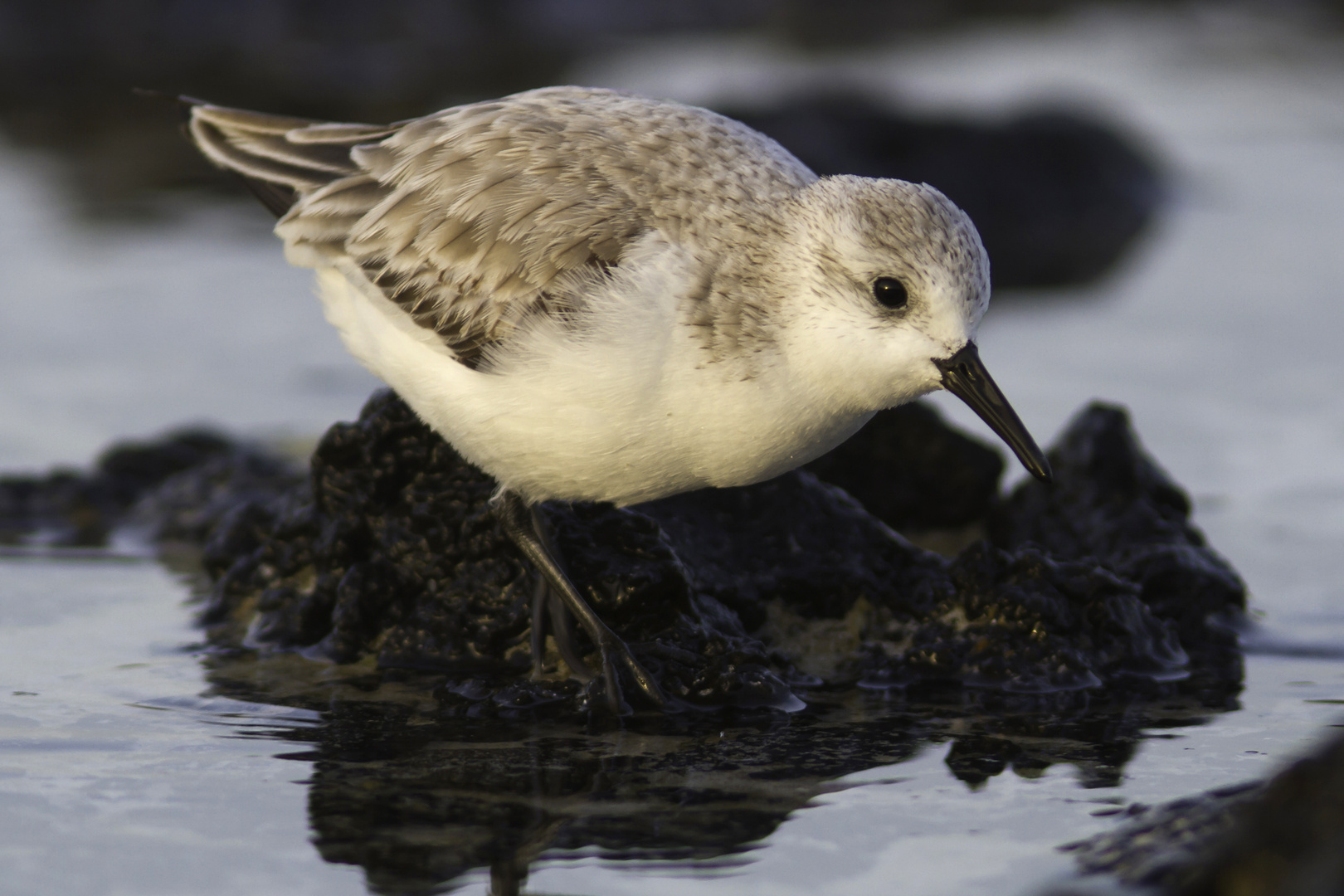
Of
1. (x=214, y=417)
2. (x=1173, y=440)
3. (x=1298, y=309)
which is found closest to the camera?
(x=1173, y=440)

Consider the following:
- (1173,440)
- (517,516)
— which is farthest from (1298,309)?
(517,516)

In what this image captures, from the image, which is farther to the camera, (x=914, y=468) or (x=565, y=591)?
(x=914, y=468)

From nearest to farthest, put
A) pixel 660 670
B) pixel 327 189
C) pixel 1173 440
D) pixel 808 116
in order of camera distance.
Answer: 1. pixel 660 670
2. pixel 327 189
3. pixel 1173 440
4. pixel 808 116

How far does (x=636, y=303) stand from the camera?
536 cm

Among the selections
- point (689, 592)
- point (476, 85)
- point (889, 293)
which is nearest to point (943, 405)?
point (689, 592)

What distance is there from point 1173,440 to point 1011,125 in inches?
286

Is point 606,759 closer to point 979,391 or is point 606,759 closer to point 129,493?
point 979,391

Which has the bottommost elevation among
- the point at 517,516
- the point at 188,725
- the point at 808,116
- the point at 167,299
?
the point at 188,725

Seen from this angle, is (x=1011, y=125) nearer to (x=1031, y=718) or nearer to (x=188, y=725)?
(x=1031, y=718)

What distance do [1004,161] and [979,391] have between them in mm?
10846

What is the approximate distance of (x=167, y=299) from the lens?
474 inches

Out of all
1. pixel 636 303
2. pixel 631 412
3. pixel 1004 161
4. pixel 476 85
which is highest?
pixel 476 85

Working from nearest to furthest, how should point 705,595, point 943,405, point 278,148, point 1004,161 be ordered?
1. point 705,595
2. point 278,148
3. point 943,405
4. point 1004,161

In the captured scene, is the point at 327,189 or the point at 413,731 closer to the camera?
the point at 413,731
